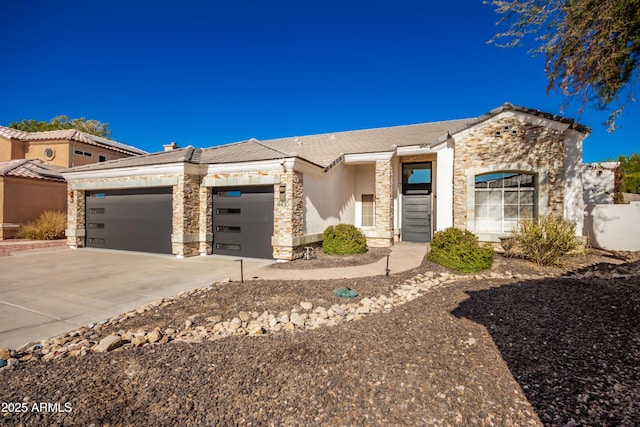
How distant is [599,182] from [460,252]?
13.6 metres

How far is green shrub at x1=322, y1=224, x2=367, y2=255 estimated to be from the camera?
10.7 metres

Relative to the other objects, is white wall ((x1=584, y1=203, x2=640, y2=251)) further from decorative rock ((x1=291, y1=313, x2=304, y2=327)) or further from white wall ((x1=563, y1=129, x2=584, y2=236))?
decorative rock ((x1=291, y1=313, x2=304, y2=327))

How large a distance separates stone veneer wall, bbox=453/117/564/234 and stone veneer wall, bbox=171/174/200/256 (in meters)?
10.2

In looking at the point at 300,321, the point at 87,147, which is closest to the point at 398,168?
the point at 300,321

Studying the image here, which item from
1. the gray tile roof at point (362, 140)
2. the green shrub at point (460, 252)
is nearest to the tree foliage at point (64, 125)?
the gray tile roof at point (362, 140)

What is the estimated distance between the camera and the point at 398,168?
13859mm

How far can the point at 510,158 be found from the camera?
10617 millimetres

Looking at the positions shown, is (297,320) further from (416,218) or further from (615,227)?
(615,227)

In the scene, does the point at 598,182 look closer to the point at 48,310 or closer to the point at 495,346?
the point at 495,346

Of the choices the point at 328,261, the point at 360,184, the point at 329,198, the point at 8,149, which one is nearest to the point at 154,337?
the point at 328,261

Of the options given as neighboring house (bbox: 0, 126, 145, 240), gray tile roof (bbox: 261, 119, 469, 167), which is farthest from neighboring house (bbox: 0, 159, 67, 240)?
gray tile roof (bbox: 261, 119, 469, 167)

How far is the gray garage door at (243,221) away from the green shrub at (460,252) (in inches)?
224

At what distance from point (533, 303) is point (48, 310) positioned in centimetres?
898

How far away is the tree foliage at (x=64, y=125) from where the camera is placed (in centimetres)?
3115
